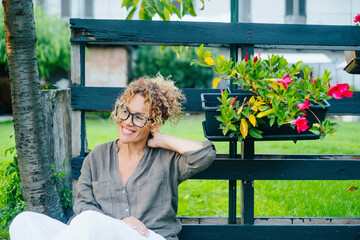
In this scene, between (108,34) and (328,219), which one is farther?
(328,219)

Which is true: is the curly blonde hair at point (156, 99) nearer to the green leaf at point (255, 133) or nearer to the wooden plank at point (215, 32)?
the wooden plank at point (215, 32)

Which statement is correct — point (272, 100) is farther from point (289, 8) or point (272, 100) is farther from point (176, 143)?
point (289, 8)

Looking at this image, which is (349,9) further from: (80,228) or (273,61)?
(80,228)

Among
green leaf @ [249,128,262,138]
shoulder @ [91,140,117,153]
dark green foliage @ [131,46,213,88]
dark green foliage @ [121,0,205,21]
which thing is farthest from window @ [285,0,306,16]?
shoulder @ [91,140,117,153]

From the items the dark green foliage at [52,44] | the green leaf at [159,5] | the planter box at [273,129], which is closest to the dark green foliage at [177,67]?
the green leaf at [159,5]

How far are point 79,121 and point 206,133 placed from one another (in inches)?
31.9

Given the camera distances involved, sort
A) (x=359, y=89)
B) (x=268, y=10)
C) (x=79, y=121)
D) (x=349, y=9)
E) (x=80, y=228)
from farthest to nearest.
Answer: (x=268, y=10) → (x=349, y=9) → (x=359, y=89) → (x=79, y=121) → (x=80, y=228)

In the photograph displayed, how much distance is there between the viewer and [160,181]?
194 cm

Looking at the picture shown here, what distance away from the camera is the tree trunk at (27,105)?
82.5 inches

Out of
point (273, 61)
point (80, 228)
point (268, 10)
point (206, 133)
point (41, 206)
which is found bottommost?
point (41, 206)

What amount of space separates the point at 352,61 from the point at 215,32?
78 centimetres

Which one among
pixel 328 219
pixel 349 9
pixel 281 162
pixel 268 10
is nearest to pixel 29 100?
pixel 281 162

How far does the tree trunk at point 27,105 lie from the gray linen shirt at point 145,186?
373 millimetres

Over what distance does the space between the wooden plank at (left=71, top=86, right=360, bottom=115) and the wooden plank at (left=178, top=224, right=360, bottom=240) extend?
0.70 meters
